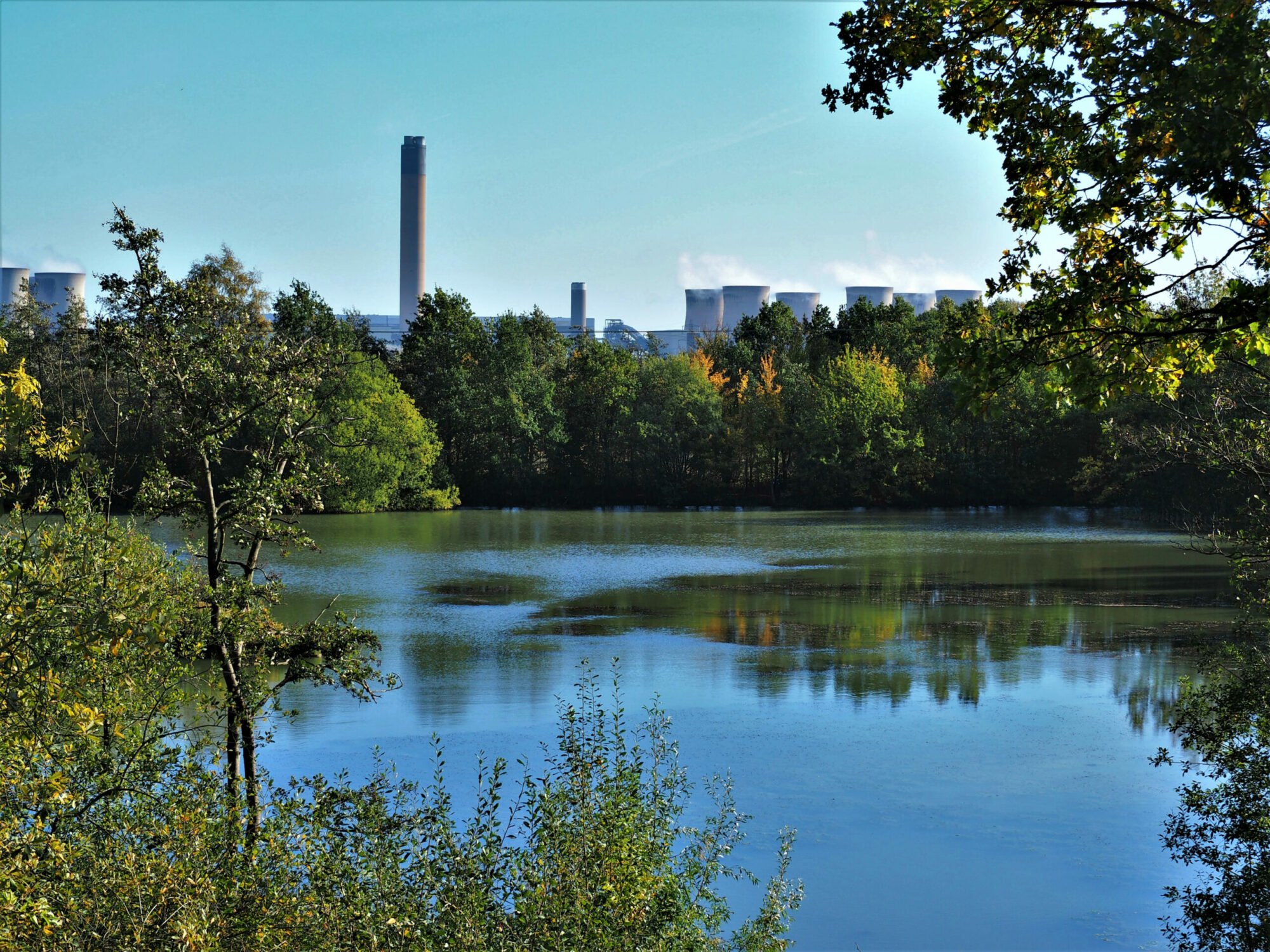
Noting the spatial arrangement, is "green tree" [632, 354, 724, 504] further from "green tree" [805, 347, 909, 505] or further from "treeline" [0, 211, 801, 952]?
"treeline" [0, 211, 801, 952]

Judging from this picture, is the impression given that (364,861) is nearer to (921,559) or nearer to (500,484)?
(921,559)

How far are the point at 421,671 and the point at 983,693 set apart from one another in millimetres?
9059

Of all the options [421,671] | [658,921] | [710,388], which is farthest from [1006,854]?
[710,388]

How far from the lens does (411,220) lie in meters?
A: 143

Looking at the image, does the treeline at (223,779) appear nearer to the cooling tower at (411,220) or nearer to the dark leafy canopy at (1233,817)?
the dark leafy canopy at (1233,817)

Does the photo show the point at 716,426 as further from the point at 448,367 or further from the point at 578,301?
the point at 578,301

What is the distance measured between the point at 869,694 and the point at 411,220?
130183 millimetres

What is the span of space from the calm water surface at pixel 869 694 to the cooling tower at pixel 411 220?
10209 cm

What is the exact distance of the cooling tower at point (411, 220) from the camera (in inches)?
5541

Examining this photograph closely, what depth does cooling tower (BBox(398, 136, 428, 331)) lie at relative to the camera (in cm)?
14075

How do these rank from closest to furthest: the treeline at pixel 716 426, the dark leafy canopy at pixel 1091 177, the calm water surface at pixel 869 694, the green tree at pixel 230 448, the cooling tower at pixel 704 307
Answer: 1. the dark leafy canopy at pixel 1091 177
2. the green tree at pixel 230 448
3. the calm water surface at pixel 869 694
4. the treeline at pixel 716 426
5. the cooling tower at pixel 704 307

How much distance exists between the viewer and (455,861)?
295 inches

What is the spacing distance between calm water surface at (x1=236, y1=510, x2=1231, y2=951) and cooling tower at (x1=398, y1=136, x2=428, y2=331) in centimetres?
10209

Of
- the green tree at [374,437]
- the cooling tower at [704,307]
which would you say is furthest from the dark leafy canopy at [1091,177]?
the cooling tower at [704,307]
